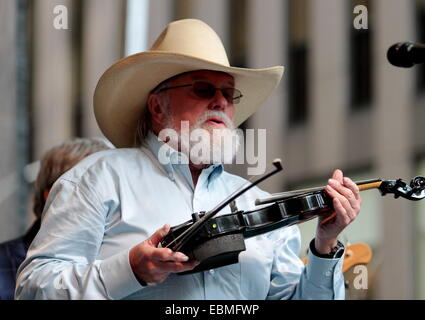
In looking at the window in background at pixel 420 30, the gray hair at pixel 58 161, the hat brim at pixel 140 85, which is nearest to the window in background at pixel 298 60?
the window in background at pixel 420 30

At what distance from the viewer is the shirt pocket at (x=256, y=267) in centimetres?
238

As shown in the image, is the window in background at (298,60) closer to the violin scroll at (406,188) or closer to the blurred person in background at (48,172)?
the blurred person in background at (48,172)

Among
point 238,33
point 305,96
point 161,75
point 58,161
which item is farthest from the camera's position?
point 305,96

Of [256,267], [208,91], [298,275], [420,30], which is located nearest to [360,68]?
[420,30]

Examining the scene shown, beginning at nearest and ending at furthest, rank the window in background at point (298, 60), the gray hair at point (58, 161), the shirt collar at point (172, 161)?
the shirt collar at point (172, 161)
the gray hair at point (58, 161)
the window in background at point (298, 60)

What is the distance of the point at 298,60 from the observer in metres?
6.63

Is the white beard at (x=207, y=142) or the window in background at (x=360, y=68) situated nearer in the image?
the white beard at (x=207, y=142)

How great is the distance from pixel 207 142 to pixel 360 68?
415 cm

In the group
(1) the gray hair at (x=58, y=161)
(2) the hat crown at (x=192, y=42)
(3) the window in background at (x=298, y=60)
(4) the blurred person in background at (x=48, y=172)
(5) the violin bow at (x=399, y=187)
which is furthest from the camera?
(3) the window in background at (x=298, y=60)

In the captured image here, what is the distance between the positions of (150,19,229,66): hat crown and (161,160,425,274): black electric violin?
1.88 feet

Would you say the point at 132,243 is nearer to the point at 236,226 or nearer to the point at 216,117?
→ the point at 236,226

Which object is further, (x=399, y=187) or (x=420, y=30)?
(x=420, y=30)
